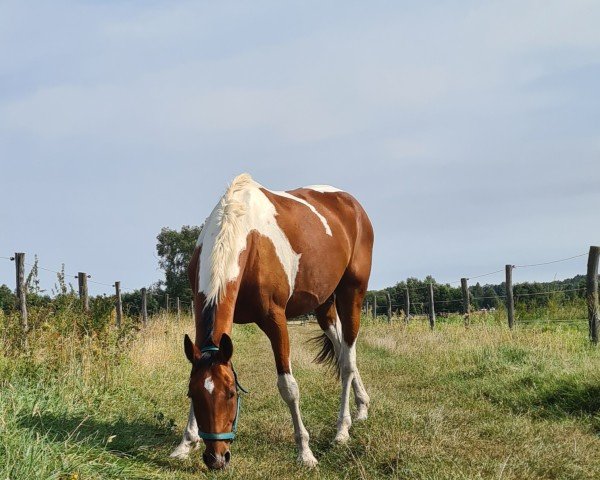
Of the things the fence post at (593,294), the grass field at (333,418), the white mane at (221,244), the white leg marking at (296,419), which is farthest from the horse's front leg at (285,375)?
the fence post at (593,294)

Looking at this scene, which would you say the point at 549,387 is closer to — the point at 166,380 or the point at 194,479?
the point at 194,479

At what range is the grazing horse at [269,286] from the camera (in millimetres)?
3982

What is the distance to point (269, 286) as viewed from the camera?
16.3ft

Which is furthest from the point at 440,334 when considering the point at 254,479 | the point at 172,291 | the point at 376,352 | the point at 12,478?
the point at 172,291

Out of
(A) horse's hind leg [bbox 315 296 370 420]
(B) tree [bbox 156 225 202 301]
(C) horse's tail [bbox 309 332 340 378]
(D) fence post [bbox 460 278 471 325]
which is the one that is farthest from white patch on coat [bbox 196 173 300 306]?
(B) tree [bbox 156 225 202 301]

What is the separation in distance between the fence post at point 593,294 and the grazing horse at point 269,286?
5997 millimetres

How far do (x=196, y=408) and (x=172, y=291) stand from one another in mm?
50013

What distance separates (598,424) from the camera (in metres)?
5.62

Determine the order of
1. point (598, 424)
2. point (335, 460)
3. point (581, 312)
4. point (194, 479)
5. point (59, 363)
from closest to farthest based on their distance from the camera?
point (194, 479) < point (335, 460) < point (598, 424) < point (59, 363) < point (581, 312)

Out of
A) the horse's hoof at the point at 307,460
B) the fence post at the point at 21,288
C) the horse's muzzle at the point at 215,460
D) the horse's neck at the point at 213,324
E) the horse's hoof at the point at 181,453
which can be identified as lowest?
the horse's hoof at the point at 307,460

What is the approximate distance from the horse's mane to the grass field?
1263mm

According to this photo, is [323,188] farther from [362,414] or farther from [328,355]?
[362,414]

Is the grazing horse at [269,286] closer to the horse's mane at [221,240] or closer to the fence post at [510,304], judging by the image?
the horse's mane at [221,240]

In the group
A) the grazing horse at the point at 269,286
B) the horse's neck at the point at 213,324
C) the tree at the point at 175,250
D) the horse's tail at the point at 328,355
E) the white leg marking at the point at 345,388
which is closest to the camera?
the grazing horse at the point at 269,286
